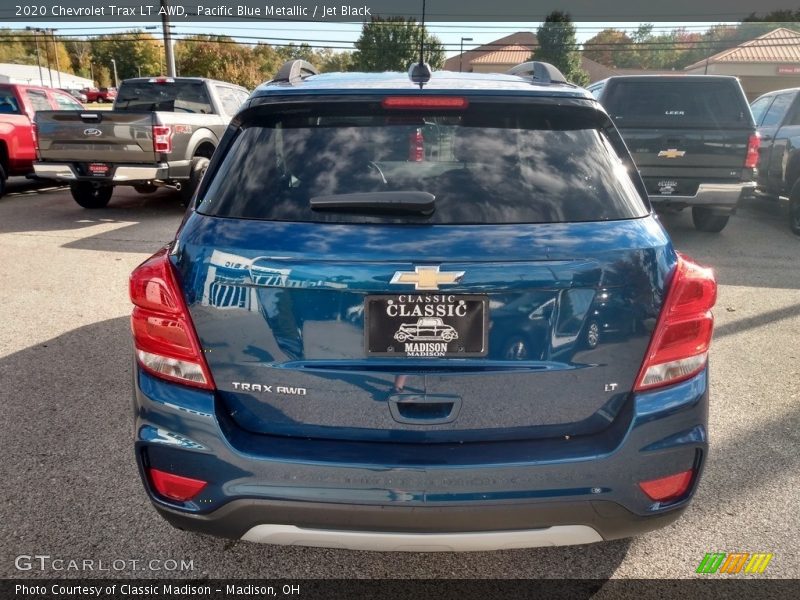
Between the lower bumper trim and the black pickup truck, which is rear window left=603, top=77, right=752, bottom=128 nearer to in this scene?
the black pickup truck

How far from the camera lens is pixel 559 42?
58.7 m

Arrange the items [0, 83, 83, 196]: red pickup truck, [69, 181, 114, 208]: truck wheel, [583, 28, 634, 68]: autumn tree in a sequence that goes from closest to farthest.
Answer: [69, 181, 114, 208]: truck wheel
[0, 83, 83, 196]: red pickup truck
[583, 28, 634, 68]: autumn tree

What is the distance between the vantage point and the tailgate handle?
184 cm

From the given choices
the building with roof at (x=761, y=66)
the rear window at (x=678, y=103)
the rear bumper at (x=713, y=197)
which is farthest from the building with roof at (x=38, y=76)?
the rear bumper at (x=713, y=197)

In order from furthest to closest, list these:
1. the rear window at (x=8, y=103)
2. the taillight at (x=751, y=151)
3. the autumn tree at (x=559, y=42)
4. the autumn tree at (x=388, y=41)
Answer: the autumn tree at (x=388, y=41)
the autumn tree at (x=559, y=42)
the rear window at (x=8, y=103)
the taillight at (x=751, y=151)

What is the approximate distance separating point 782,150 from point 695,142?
2.62 m

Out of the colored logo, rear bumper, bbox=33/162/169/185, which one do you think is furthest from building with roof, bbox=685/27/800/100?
the colored logo

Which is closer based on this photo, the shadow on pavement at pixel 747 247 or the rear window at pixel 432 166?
the rear window at pixel 432 166

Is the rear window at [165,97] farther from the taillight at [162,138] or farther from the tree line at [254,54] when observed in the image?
the tree line at [254,54]

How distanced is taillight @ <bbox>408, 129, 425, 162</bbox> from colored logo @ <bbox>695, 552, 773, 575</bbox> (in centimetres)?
195

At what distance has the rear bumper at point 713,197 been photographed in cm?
799

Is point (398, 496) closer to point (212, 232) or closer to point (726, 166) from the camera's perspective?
point (212, 232)

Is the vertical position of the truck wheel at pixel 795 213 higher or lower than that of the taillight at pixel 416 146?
lower

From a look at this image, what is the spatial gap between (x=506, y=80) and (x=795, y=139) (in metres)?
8.79
